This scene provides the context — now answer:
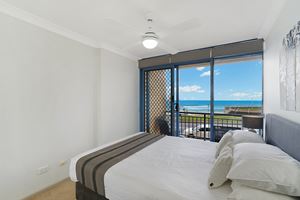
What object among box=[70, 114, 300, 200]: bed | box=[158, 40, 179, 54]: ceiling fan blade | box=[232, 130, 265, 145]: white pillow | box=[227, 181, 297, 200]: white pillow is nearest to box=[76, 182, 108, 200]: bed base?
box=[70, 114, 300, 200]: bed

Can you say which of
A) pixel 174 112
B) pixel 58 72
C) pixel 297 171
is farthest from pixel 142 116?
pixel 297 171

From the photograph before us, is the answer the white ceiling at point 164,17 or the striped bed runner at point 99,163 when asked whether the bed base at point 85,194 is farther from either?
the white ceiling at point 164,17

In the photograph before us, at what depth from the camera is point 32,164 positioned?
2.08 meters

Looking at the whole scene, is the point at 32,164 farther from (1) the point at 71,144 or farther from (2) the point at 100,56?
(2) the point at 100,56

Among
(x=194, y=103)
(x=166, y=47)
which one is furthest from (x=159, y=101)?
(x=194, y=103)

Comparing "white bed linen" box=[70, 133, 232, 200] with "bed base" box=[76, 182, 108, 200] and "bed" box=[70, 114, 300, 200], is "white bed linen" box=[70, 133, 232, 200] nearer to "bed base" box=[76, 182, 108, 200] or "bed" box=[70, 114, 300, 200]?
"bed" box=[70, 114, 300, 200]

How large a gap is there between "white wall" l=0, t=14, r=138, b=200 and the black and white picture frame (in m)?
2.91

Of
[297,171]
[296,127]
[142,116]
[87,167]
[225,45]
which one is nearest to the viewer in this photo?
[297,171]

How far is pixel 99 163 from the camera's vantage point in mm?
1588

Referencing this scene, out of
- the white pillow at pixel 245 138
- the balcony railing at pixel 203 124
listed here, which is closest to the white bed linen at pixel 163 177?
the white pillow at pixel 245 138

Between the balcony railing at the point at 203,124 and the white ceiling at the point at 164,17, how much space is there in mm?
2268

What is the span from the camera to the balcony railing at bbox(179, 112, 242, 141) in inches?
170

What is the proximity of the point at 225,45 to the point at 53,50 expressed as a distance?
10.6ft

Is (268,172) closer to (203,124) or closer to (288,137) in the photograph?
(288,137)
